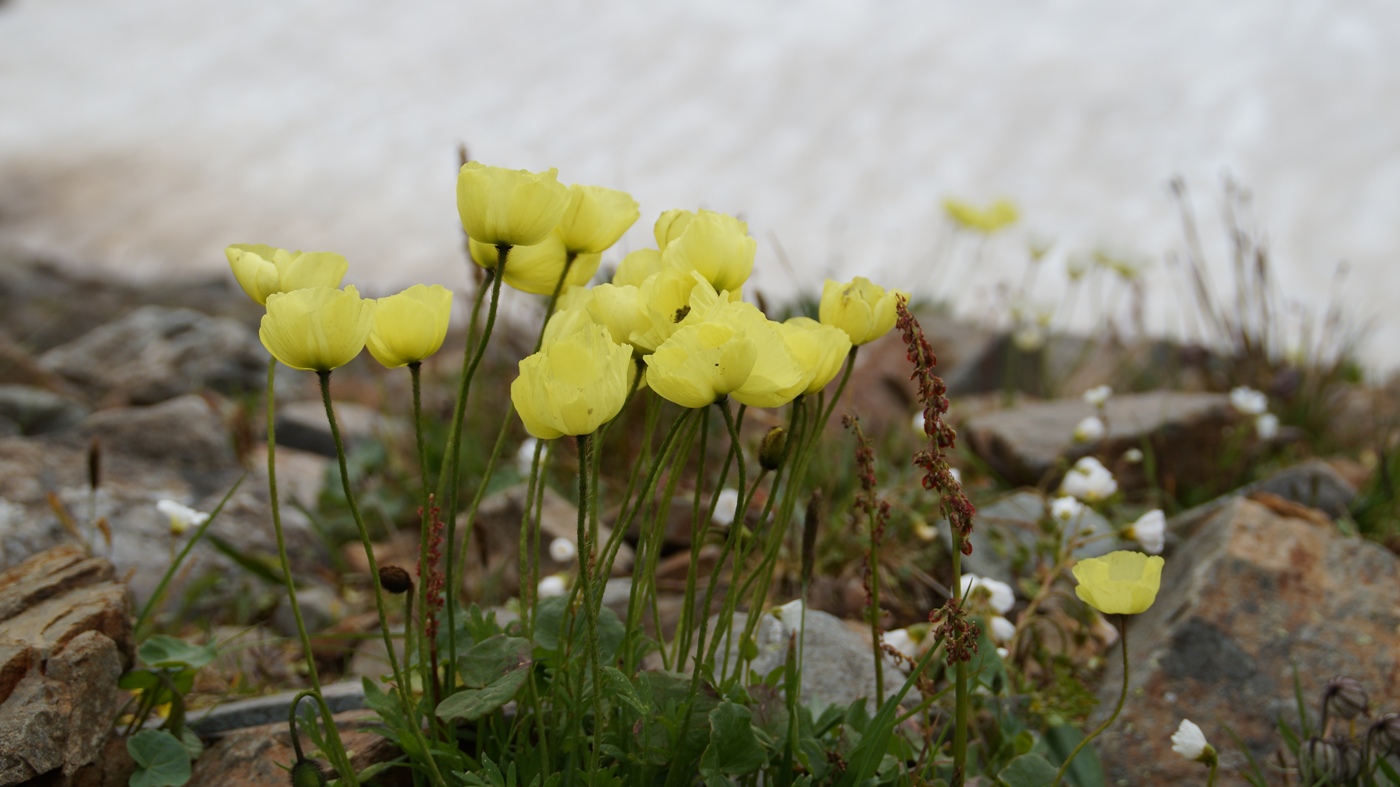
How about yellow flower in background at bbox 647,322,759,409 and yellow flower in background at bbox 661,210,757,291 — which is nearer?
yellow flower in background at bbox 647,322,759,409

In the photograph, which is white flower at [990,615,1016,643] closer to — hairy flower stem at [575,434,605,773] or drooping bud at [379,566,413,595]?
hairy flower stem at [575,434,605,773]

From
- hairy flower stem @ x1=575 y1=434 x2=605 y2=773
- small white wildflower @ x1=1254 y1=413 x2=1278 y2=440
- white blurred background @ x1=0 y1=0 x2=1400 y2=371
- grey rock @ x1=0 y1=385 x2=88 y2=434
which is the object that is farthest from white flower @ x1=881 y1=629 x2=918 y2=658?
white blurred background @ x1=0 y1=0 x2=1400 y2=371

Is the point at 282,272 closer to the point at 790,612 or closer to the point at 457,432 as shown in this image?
the point at 457,432

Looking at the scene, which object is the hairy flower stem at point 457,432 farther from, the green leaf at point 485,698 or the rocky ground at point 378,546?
the rocky ground at point 378,546

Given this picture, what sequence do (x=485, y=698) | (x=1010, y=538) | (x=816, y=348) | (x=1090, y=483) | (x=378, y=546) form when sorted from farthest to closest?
1. (x=378, y=546)
2. (x=1010, y=538)
3. (x=1090, y=483)
4. (x=485, y=698)
5. (x=816, y=348)

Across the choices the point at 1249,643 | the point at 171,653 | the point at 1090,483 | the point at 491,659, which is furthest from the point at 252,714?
the point at 1249,643

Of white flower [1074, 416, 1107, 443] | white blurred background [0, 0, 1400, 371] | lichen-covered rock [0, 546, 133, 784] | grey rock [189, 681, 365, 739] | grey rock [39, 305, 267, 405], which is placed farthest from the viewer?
white blurred background [0, 0, 1400, 371]

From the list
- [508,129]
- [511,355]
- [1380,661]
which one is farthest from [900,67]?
[1380,661]
